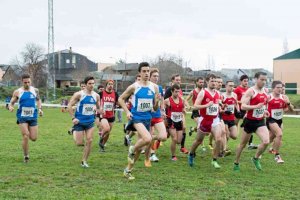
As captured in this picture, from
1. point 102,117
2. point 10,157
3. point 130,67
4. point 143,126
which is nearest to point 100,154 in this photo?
point 102,117

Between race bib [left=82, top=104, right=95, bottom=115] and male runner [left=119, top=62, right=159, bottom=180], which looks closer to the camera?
male runner [left=119, top=62, right=159, bottom=180]

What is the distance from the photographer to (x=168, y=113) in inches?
470

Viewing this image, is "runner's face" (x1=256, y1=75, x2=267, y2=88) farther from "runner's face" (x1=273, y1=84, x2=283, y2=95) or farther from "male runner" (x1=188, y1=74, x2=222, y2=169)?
"runner's face" (x1=273, y1=84, x2=283, y2=95)

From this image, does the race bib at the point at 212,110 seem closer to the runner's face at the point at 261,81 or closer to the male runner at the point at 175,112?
the runner's face at the point at 261,81

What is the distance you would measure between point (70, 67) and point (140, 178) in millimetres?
92973

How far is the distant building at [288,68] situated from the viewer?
62219 mm

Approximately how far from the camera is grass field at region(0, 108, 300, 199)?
7641 millimetres

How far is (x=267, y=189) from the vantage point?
8.16m

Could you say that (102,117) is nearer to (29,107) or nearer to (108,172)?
(29,107)

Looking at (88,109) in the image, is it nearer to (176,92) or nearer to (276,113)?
(176,92)

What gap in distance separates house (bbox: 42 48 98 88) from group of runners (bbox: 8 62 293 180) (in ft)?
254

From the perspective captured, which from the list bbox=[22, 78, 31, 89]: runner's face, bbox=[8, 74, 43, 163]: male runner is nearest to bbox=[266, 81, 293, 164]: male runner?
bbox=[8, 74, 43, 163]: male runner

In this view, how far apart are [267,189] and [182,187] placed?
4.98 ft

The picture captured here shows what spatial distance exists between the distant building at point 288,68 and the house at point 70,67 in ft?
129
